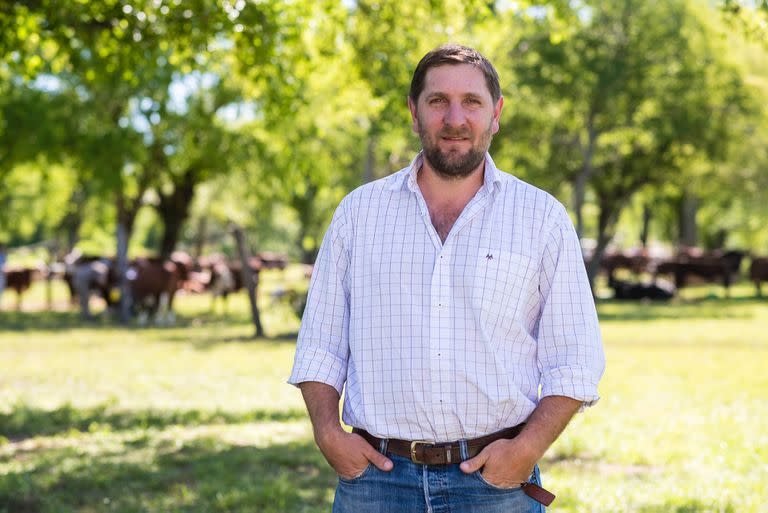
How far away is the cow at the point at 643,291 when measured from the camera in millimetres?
37094

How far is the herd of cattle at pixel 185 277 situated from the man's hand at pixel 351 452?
20.3 meters

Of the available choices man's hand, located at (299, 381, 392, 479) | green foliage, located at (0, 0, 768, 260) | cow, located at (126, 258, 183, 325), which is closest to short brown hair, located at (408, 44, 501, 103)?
man's hand, located at (299, 381, 392, 479)

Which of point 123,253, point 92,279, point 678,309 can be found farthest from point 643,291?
point 92,279

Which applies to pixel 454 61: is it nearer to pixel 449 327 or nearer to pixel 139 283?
pixel 449 327

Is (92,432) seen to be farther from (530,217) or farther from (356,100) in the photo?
(530,217)

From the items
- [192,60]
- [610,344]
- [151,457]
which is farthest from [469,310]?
[610,344]

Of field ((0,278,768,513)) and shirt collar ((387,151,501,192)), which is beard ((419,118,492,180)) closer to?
shirt collar ((387,151,501,192))

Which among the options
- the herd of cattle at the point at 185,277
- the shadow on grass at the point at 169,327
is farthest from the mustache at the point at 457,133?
the herd of cattle at the point at 185,277

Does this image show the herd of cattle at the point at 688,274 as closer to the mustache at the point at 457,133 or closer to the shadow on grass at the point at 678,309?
the shadow on grass at the point at 678,309

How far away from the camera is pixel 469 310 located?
310 cm

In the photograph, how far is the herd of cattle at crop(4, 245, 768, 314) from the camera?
90.5 feet

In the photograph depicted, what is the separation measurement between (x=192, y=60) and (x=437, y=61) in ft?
24.9

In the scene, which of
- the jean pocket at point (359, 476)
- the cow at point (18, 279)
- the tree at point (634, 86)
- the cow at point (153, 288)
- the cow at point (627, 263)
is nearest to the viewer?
the jean pocket at point (359, 476)

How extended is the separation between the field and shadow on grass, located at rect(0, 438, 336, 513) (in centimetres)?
2
